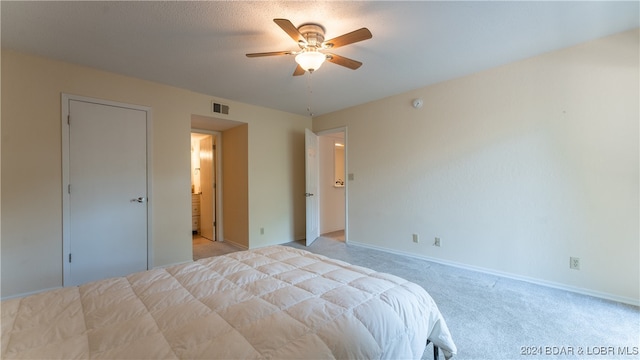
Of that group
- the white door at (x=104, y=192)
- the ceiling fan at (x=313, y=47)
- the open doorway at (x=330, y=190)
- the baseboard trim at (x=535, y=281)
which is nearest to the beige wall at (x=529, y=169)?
the baseboard trim at (x=535, y=281)

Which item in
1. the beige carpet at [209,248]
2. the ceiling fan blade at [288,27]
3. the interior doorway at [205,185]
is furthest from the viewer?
the interior doorway at [205,185]

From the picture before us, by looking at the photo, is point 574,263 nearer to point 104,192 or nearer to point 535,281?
point 535,281

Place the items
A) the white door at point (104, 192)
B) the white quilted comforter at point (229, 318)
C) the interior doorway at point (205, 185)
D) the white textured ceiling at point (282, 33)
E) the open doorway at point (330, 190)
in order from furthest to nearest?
the open doorway at point (330, 190) < the interior doorway at point (205, 185) < the white door at point (104, 192) < the white textured ceiling at point (282, 33) < the white quilted comforter at point (229, 318)

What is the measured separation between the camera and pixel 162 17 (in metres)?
1.99

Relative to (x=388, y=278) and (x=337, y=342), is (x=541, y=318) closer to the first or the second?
(x=388, y=278)

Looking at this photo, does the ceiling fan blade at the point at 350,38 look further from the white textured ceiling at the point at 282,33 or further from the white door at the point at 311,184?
the white door at the point at 311,184

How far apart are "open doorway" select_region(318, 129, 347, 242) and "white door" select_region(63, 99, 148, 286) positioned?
3.06 metres

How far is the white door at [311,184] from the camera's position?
4.56 m

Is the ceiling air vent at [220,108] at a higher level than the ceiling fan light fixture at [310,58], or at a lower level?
higher

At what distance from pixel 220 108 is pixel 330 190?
2771 mm

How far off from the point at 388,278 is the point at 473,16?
2.06 meters

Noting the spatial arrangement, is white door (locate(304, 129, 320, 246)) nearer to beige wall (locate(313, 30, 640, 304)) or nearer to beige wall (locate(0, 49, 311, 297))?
beige wall (locate(0, 49, 311, 297))

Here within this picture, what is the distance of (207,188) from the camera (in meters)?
5.13

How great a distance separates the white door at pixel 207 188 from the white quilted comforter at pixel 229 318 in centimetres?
351
